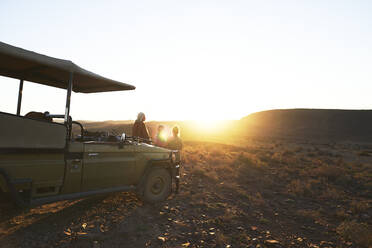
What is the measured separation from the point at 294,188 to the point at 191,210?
5.20m

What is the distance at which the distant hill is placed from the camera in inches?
3371

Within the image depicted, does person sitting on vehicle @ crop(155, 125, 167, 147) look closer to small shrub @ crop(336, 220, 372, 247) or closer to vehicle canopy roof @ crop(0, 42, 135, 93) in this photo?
vehicle canopy roof @ crop(0, 42, 135, 93)

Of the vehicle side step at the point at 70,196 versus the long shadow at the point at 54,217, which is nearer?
the vehicle side step at the point at 70,196

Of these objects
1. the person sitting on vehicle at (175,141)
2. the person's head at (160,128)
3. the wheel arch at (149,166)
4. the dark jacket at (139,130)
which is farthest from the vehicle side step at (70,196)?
the person sitting on vehicle at (175,141)

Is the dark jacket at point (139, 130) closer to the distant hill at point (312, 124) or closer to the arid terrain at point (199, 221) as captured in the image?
the arid terrain at point (199, 221)

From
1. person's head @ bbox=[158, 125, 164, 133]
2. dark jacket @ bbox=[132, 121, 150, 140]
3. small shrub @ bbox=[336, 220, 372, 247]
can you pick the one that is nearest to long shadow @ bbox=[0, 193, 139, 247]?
dark jacket @ bbox=[132, 121, 150, 140]

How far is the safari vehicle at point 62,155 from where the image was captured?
3.54 m

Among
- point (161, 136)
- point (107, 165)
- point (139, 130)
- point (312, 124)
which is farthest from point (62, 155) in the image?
point (312, 124)

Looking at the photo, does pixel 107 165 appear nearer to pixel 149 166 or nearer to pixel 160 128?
pixel 149 166

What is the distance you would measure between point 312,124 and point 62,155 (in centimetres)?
10755

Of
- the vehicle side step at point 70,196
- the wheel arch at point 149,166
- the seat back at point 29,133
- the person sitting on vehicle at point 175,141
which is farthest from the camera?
the person sitting on vehicle at point 175,141

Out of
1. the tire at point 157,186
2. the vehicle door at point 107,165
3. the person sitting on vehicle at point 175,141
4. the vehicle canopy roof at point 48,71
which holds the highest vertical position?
the vehicle canopy roof at point 48,71

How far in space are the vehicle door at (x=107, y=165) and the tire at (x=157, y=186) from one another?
47 centimetres

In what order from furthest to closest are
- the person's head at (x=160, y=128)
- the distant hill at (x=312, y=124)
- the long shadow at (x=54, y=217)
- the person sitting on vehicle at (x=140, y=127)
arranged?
the distant hill at (x=312, y=124)
the person's head at (x=160, y=128)
the person sitting on vehicle at (x=140, y=127)
the long shadow at (x=54, y=217)
